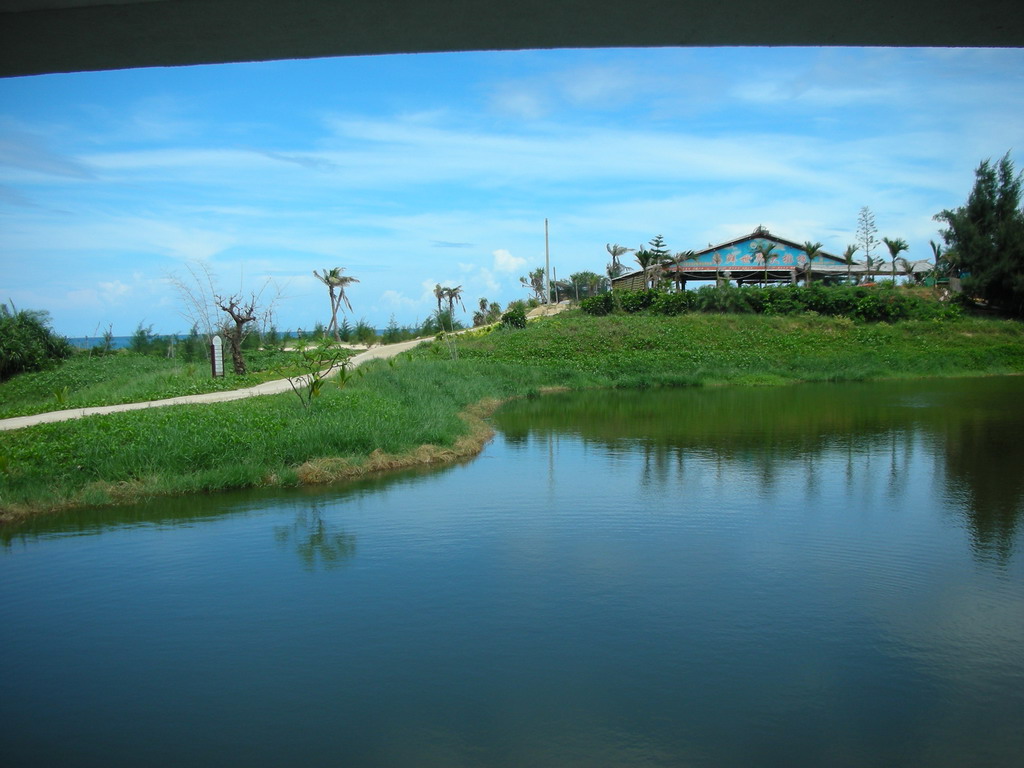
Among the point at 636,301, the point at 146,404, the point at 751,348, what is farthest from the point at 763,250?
the point at 146,404

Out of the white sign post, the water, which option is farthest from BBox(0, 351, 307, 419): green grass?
the water

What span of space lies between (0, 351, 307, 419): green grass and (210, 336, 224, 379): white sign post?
0.20 m

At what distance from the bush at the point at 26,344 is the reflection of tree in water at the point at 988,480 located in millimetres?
26496

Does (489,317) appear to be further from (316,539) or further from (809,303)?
(316,539)

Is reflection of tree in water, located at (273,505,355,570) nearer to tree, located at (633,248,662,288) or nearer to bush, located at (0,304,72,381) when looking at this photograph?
bush, located at (0,304,72,381)

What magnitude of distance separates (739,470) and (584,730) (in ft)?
25.4

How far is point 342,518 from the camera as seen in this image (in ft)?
31.1

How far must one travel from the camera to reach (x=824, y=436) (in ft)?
48.5

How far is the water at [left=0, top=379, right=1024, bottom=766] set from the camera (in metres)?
4.67

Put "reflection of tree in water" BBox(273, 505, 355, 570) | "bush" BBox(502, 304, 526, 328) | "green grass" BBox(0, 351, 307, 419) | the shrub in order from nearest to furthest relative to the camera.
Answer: "reflection of tree in water" BBox(273, 505, 355, 570) < "green grass" BBox(0, 351, 307, 419) < the shrub < "bush" BBox(502, 304, 526, 328)

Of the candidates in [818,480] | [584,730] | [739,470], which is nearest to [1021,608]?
[584,730]

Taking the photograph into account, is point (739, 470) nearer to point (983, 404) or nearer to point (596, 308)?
point (983, 404)

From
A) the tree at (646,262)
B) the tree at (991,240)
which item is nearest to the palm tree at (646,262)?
the tree at (646,262)

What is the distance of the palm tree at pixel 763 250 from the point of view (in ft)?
116
